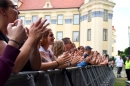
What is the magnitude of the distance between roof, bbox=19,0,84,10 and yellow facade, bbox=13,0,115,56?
1131 millimetres

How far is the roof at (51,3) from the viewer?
55662 mm

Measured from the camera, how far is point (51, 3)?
190 ft

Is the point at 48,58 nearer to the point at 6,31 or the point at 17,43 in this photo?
the point at 6,31

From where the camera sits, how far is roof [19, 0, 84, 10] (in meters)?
55.7

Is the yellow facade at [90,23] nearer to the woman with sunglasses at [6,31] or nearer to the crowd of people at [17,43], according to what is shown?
the crowd of people at [17,43]

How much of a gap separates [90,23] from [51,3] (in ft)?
39.6

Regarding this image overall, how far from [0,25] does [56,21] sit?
177ft

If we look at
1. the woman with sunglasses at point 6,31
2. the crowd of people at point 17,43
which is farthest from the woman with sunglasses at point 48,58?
the woman with sunglasses at point 6,31

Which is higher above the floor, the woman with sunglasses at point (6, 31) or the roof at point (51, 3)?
the roof at point (51, 3)

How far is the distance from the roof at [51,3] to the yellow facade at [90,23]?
113 cm

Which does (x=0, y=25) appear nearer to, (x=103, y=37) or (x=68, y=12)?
(x=103, y=37)

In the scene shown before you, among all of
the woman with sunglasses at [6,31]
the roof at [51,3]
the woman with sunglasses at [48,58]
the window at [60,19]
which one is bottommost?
the woman with sunglasses at [48,58]

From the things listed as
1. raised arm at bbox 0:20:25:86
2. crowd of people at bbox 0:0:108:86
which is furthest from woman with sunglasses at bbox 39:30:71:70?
raised arm at bbox 0:20:25:86

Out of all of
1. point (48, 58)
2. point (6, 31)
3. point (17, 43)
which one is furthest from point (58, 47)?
point (17, 43)
